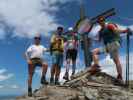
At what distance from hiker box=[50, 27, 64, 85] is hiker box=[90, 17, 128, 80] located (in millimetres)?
1799

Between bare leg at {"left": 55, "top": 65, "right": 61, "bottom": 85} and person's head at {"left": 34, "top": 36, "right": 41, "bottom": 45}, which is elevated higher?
person's head at {"left": 34, "top": 36, "right": 41, "bottom": 45}

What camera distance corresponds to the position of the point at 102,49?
15039mm

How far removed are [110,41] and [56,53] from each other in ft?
8.71

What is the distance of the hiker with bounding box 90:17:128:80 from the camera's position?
1466 centimetres

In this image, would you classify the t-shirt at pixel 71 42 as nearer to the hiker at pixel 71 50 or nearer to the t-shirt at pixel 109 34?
the hiker at pixel 71 50

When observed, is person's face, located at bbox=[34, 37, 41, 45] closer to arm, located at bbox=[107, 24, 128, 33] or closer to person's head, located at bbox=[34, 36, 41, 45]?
person's head, located at bbox=[34, 36, 41, 45]

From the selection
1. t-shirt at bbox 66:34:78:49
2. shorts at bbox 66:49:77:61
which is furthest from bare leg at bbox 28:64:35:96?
t-shirt at bbox 66:34:78:49

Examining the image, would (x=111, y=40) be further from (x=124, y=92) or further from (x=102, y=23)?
(x=124, y=92)

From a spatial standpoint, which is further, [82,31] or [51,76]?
[82,31]

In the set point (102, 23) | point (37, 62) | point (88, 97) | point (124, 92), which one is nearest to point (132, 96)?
point (124, 92)

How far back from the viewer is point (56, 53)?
16000 mm

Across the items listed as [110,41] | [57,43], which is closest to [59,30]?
[57,43]

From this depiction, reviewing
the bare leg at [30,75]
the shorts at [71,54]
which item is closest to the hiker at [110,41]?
the shorts at [71,54]

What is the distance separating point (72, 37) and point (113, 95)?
3.76 metres
